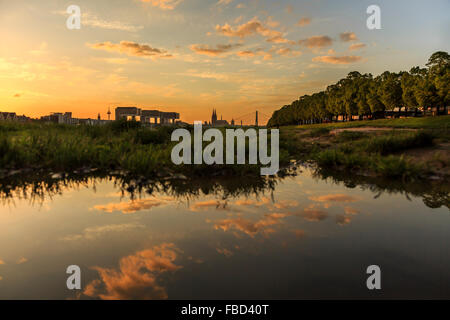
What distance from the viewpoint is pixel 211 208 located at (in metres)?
4.14

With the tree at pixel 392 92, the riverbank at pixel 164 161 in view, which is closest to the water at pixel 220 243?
the riverbank at pixel 164 161

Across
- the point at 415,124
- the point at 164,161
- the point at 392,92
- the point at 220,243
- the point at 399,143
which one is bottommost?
the point at 220,243

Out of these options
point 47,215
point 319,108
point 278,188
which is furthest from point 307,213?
point 319,108

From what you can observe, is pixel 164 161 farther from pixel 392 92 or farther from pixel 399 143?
pixel 392 92

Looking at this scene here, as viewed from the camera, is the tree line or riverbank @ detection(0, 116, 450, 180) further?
the tree line

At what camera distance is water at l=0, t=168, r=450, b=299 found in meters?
2.14

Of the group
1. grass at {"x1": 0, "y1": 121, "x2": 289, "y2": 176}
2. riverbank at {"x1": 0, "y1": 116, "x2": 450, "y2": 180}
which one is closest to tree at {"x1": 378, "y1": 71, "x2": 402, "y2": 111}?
riverbank at {"x1": 0, "y1": 116, "x2": 450, "y2": 180}

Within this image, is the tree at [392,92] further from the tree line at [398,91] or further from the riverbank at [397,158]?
the riverbank at [397,158]

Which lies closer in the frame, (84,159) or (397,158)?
(84,159)

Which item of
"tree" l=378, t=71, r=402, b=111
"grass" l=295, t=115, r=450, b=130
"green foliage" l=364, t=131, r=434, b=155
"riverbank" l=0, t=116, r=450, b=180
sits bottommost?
"riverbank" l=0, t=116, r=450, b=180

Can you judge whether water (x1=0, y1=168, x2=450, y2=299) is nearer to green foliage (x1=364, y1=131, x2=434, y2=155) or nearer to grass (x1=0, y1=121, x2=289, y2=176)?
grass (x1=0, y1=121, x2=289, y2=176)

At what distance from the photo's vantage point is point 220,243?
288 centimetres

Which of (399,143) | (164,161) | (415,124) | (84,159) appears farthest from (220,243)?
(415,124)
